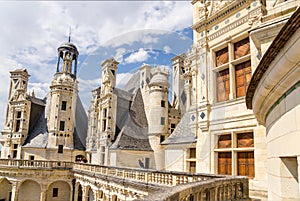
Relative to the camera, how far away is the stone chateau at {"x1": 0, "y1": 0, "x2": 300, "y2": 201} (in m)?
3.39

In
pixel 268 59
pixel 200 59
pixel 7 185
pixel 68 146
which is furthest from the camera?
pixel 68 146

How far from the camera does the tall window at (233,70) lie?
893cm

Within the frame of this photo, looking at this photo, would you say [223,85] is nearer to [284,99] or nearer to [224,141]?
[224,141]

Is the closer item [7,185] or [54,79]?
[7,185]

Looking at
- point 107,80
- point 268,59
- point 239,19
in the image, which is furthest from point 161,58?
point 107,80

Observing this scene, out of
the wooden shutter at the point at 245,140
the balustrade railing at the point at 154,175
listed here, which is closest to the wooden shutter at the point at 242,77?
the wooden shutter at the point at 245,140

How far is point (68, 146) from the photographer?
90.8 ft

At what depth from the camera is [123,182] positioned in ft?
42.3

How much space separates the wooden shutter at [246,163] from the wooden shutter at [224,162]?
428 millimetres

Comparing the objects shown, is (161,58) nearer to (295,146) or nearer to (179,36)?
(179,36)

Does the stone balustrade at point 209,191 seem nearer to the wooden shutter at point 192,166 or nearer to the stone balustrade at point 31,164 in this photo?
the wooden shutter at point 192,166

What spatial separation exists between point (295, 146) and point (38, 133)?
28950 mm

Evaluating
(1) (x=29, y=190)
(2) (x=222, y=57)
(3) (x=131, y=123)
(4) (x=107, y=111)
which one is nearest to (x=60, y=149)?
(1) (x=29, y=190)

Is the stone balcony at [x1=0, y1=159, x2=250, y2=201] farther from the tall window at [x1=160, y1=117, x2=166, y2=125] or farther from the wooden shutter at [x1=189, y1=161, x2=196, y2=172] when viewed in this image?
the tall window at [x1=160, y1=117, x2=166, y2=125]
